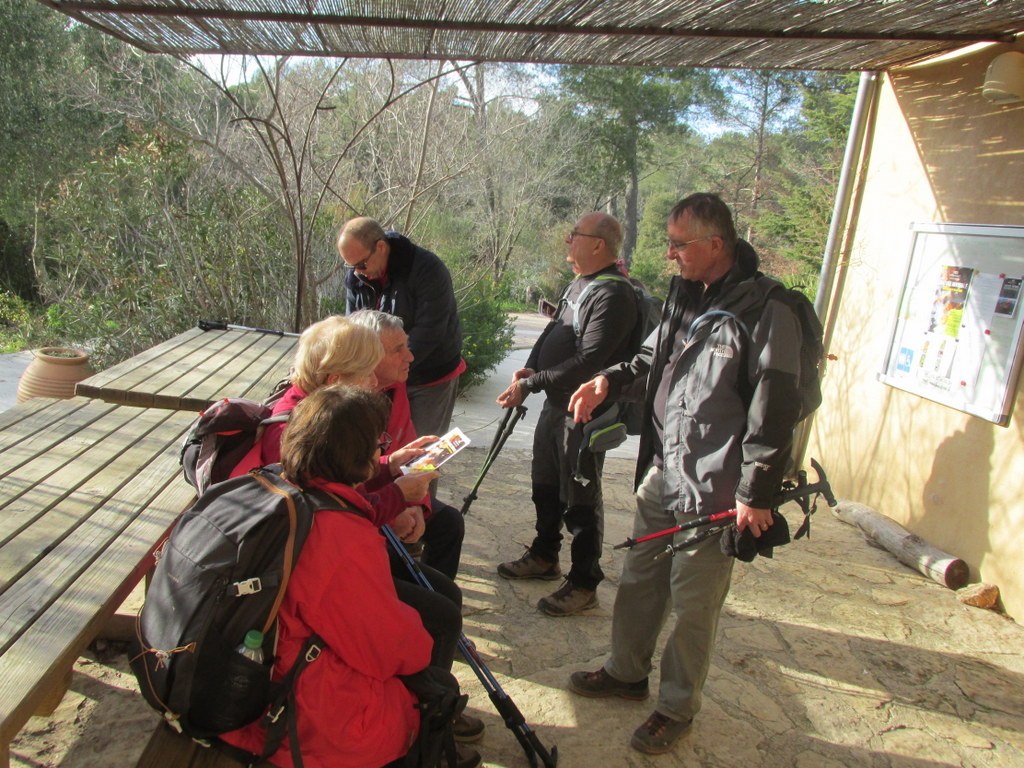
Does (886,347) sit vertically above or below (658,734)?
above

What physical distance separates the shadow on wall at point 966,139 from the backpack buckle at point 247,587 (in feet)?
13.3

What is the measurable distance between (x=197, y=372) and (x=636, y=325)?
2.21 metres

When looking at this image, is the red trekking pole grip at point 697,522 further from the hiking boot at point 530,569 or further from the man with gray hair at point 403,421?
the hiking boot at point 530,569

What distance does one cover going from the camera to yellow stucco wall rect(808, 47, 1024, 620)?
3.88 metres

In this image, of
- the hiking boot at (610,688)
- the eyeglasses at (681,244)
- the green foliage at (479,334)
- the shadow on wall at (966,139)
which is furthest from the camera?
the green foliage at (479,334)

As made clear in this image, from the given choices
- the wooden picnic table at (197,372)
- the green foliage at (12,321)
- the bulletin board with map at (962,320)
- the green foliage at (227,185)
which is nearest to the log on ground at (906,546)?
the bulletin board with map at (962,320)

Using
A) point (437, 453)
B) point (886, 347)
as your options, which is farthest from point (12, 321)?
point (886, 347)

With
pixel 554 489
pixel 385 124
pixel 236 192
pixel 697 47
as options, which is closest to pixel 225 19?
pixel 697 47

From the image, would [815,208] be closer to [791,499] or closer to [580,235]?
[580,235]

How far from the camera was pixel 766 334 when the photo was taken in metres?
2.19

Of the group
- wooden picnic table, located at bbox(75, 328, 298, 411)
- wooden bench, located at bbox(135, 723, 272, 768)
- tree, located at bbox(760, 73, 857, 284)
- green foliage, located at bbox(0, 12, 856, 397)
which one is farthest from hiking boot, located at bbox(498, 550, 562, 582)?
tree, located at bbox(760, 73, 857, 284)

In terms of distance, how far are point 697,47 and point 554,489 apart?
2426 mm

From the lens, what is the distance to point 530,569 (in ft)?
12.1

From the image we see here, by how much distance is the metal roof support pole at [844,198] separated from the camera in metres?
5.20
